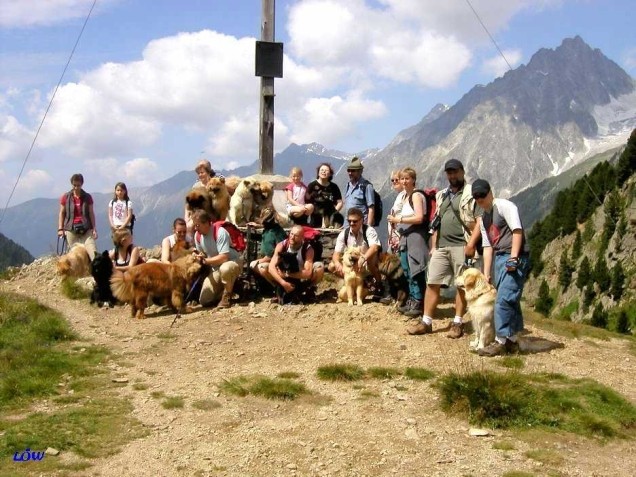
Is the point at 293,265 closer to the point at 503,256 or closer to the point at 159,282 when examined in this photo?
the point at 159,282

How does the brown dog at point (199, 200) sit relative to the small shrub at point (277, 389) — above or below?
above

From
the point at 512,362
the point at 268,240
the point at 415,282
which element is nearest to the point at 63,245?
the point at 268,240

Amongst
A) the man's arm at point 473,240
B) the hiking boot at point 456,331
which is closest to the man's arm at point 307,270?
the hiking boot at point 456,331

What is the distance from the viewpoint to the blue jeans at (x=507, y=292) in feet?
24.4

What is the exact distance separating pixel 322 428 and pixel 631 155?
106 m

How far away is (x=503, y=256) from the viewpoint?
24.7ft

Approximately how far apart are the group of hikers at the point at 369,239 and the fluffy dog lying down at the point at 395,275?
0.10 meters

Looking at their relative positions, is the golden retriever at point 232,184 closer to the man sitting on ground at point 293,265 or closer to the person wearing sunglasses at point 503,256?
the man sitting on ground at point 293,265

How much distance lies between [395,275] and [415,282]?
46 cm

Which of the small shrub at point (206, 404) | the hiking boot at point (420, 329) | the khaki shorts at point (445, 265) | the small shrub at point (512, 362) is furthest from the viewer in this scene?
the hiking boot at point (420, 329)

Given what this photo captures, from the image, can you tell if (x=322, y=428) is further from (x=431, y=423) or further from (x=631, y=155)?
(x=631, y=155)

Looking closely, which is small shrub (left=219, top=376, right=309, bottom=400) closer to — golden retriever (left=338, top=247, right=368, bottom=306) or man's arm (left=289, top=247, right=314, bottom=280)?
golden retriever (left=338, top=247, right=368, bottom=306)

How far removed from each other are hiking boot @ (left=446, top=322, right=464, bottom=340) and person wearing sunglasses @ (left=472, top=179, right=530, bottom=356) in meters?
0.66

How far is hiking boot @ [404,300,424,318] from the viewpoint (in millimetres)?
9047
